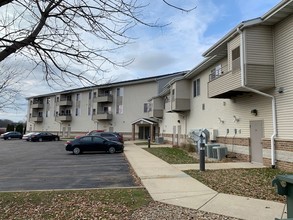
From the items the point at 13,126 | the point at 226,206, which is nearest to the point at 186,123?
the point at 226,206

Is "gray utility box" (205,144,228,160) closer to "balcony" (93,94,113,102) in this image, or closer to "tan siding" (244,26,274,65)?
"tan siding" (244,26,274,65)

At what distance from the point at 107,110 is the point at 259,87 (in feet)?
139

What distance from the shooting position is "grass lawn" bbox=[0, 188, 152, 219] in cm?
659

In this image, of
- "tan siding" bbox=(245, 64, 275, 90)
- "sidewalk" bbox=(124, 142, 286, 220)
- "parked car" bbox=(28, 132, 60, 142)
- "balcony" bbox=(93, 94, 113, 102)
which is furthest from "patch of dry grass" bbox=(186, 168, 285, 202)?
"parked car" bbox=(28, 132, 60, 142)

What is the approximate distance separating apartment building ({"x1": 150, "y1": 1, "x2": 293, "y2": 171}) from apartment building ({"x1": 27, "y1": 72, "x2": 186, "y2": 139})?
24433mm

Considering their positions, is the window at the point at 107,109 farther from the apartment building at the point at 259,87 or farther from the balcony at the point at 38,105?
the apartment building at the point at 259,87

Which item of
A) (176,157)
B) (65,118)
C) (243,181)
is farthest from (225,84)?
(65,118)

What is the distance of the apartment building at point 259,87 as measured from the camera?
12648 mm

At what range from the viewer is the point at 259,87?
13531 millimetres

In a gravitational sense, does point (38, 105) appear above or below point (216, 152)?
above

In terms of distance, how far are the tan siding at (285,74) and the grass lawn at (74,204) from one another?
739 centimetres

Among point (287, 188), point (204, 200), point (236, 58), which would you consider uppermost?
point (236, 58)

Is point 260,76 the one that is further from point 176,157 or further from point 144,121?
point 144,121

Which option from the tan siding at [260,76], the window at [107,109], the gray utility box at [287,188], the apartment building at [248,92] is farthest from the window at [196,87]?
the window at [107,109]
